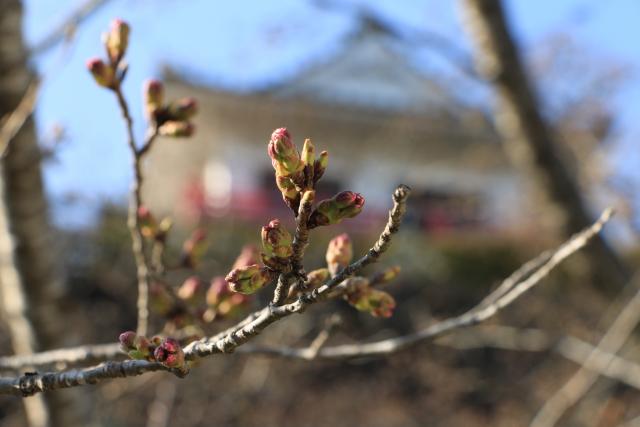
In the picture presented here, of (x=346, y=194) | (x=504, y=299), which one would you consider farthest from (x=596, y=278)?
(x=346, y=194)

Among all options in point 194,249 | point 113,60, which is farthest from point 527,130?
point 113,60

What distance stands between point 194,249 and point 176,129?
273mm

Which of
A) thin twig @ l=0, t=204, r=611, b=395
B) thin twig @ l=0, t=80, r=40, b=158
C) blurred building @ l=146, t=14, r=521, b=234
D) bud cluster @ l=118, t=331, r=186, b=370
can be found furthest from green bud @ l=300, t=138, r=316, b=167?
blurred building @ l=146, t=14, r=521, b=234

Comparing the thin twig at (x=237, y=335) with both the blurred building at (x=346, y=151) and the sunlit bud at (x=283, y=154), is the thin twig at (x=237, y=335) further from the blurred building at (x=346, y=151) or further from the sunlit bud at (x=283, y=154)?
the blurred building at (x=346, y=151)

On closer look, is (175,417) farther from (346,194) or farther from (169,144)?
(169,144)

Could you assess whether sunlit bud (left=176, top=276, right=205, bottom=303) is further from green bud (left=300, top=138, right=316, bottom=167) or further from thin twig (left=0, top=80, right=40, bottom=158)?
green bud (left=300, top=138, right=316, bottom=167)

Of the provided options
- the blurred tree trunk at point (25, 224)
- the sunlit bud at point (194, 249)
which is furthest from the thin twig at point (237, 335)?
the blurred tree trunk at point (25, 224)

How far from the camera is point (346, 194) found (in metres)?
Result: 0.68

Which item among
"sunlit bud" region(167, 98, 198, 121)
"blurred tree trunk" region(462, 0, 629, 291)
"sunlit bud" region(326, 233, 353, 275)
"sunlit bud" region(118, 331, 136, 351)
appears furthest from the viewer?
"blurred tree trunk" region(462, 0, 629, 291)

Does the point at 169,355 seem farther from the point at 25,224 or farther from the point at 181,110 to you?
the point at 25,224

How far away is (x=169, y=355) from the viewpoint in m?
0.69

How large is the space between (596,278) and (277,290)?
7.37ft

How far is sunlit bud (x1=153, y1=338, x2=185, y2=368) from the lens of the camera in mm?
688

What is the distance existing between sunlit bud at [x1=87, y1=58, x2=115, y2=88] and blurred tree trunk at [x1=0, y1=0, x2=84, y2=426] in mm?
574
